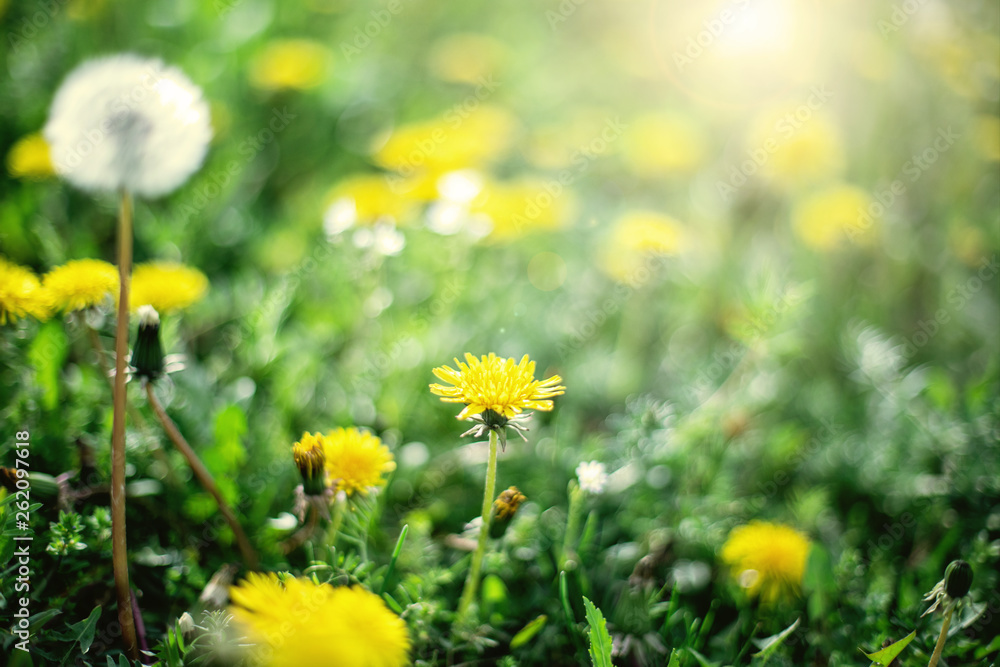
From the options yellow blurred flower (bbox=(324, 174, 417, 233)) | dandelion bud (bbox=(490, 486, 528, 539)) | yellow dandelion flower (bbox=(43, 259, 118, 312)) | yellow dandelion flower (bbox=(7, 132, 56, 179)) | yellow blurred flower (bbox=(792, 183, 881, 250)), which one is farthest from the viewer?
yellow blurred flower (bbox=(792, 183, 881, 250))

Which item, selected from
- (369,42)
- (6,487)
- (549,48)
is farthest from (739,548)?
(549,48)

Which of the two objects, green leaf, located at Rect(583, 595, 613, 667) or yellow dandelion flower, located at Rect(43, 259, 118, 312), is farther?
yellow dandelion flower, located at Rect(43, 259, 118, 312)

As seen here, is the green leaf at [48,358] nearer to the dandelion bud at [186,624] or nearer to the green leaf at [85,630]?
the green leaf at [85,630]

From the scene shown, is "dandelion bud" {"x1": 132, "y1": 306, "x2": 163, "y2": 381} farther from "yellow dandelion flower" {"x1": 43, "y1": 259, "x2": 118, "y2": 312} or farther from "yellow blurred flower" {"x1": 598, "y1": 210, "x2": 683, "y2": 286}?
"yellow blurred flower" {"x1": 598, "y1": 210, "x2": 683, "y2": 286}

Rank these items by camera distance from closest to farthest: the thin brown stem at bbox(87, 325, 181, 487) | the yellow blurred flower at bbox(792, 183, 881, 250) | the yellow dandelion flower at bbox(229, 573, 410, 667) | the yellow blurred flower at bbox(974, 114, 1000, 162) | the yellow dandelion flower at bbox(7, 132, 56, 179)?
the yellow dandelion flower at bbox(229, 573, 410, 667) < the thin brown stem at bbox(87, 325, 181, 487) < the yellow dandelion flower at bbox(7, 132, 56, 179) < the yellow blurred flower at bbox(792, 183, 881, 250) < the yellow blurred flower at bbox(974, 114, 1000, 162)

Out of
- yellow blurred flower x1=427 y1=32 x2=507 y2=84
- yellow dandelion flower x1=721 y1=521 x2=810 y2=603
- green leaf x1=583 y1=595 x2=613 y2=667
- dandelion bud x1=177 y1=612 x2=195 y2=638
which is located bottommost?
yellow dandelion flower x1=721 y1=521 x2=810 y2=603

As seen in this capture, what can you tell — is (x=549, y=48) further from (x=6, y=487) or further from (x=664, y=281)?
(x=6, y=487)

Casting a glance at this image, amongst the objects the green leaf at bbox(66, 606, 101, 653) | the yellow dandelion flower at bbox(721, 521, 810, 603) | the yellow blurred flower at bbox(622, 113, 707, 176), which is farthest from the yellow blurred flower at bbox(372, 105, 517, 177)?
the green leaf at bbox(66, 606, 101, 653)
